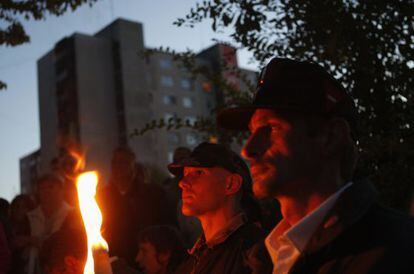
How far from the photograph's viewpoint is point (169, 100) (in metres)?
61.5

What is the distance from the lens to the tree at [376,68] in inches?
135

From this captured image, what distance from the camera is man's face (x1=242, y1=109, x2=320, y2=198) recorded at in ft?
6.13

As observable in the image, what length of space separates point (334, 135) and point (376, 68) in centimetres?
190

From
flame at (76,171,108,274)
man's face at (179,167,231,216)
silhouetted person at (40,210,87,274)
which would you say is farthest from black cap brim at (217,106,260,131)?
silhouetted person at (40,210,87,274)

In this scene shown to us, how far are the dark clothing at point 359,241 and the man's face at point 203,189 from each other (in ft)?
6.09

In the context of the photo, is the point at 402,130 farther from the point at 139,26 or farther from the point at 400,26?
the point at 139,26

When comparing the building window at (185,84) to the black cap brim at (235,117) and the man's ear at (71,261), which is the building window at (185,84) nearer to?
the man's ear at (71,261)

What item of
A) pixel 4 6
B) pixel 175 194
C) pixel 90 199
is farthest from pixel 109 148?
pixel 90 199

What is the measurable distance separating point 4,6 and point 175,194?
525cm

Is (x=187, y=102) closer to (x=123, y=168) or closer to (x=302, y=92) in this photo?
(x=123, y=168)

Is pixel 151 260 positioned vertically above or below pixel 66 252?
below

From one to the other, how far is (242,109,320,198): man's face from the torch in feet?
1.92

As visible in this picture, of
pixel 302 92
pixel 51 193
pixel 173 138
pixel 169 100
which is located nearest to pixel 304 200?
pixel 302 92

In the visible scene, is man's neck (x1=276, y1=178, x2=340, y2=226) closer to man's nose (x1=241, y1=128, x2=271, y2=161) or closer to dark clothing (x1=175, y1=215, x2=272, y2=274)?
man's nose (x1=241, y1=128, x2=271, y2=161)
